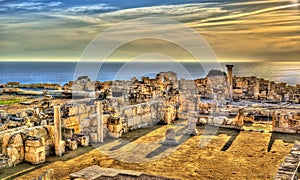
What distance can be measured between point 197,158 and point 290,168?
471 centimetres

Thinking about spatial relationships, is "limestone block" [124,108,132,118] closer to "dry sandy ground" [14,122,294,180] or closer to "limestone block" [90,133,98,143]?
"dry sandy ground" [14,122,294,180]

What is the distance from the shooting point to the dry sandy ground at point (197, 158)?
491 inches

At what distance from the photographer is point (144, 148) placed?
15578 millimetres

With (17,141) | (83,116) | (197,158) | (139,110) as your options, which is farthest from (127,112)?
(17,141)

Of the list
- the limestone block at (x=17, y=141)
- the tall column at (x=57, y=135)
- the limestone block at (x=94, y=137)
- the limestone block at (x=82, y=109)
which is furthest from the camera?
the limestone block at (x=82, y=109)

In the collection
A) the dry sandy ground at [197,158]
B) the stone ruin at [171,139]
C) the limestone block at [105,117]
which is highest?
the limestone block at [105,117]

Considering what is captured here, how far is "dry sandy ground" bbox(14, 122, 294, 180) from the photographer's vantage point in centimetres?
1246

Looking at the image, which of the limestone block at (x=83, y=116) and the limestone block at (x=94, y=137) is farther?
the limestone block at (x=83, y=116)

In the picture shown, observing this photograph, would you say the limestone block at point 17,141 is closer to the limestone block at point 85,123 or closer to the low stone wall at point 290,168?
the limestone block at point 85,123

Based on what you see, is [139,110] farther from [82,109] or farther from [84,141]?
[84,141]

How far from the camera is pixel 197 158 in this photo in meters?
14.2

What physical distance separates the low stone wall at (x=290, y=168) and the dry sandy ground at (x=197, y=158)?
1134mm

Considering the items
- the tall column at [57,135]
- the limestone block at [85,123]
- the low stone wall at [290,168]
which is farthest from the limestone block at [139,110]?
the low stone wall at [290,168]

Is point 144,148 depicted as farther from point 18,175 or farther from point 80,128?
point 18,175
